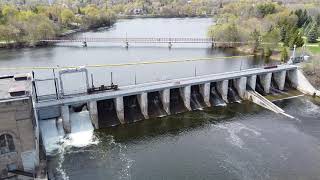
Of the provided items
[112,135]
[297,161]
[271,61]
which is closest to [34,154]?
[112,135]

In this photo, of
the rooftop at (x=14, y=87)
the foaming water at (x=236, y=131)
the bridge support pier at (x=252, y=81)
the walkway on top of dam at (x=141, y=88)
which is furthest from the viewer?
the bridge support pier at (x=252, y=81)

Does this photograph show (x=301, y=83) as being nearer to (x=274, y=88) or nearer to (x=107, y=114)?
(x=274, y=88)

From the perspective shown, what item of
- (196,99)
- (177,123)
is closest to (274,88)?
(196,99)

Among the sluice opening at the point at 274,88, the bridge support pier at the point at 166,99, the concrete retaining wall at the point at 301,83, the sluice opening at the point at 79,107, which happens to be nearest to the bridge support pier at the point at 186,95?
the bridge support pier at the point at 166,99

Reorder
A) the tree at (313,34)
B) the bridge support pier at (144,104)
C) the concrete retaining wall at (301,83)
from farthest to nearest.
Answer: the tree at (313,34) → the concrete retaining wall at (301,83) → the bridge support pier at (144,104)

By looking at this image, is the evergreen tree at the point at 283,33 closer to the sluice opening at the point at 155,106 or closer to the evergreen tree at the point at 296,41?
the evergreen tree at the point at 296,41

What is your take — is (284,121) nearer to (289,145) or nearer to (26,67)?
(289,145)

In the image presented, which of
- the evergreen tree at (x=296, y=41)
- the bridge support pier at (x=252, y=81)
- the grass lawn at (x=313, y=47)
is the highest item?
the evergreen tree at (x=296, y=41)
